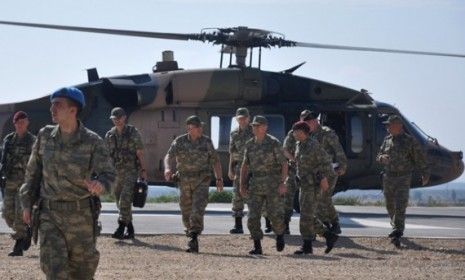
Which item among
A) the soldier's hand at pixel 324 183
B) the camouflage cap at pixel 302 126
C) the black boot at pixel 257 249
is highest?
the camouflage cap at pixel 302 126

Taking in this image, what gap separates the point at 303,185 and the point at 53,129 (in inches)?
223

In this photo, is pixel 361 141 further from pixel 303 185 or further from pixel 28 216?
pixel 28 216

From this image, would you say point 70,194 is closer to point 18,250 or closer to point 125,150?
point 18,250

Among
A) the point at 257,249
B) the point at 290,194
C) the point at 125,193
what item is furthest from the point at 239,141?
the point at 257,249

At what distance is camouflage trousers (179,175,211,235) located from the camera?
1355 centimetres

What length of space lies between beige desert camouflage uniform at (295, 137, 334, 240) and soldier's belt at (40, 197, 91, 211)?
18.2 feet

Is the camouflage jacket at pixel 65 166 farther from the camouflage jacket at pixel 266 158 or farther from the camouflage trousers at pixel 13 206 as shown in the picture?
the camouflage jacket at pixel 266 158

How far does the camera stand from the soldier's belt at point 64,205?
8031 mm

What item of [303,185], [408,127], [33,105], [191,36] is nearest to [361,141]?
[408,127]

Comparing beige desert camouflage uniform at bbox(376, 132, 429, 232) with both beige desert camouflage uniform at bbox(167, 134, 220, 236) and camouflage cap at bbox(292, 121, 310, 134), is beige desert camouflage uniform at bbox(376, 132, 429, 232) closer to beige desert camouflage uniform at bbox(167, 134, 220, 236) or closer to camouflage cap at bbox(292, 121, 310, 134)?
camouflage cap at bbox(292, 121, 310, 134)

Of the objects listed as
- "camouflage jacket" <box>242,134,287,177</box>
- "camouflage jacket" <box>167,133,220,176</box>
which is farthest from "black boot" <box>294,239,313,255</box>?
"camouflage jacket" <box>167,133,220,176</box>

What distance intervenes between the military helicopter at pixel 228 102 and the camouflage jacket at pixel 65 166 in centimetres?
1266

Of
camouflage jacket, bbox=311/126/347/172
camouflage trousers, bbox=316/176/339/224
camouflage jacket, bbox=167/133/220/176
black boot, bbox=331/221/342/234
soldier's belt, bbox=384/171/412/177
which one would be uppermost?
camouflage jacket, bbox=311/126/347/172

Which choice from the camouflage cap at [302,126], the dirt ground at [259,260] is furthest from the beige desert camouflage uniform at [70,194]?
the camouflage cap at [302,126]
